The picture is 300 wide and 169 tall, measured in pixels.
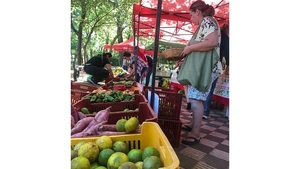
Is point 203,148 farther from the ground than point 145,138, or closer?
closer

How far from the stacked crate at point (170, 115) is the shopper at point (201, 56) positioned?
272mm

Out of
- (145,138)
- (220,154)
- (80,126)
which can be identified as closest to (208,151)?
(220,154)

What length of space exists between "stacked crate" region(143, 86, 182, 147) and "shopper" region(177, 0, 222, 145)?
0.89ft

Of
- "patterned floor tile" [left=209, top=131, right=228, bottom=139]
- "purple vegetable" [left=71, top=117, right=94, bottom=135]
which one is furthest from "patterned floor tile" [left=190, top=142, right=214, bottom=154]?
"purple vegetable" [left=71, top=117, right=94, bottom=135]

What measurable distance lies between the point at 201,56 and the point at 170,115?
86 cm

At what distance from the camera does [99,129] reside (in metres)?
1.58

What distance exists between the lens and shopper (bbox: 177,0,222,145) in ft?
7.74

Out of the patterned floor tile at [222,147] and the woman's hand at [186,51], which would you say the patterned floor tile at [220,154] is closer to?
the patterned floor tile at [222,147]

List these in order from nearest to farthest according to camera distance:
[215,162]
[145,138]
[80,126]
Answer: [145,138] → [80,126] → [215,162]

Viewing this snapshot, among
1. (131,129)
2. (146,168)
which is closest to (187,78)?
(131,129)

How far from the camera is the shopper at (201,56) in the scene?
2.36m

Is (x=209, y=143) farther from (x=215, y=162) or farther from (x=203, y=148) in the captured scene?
(x=215, y=162)

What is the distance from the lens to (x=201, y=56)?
2.41 metres
